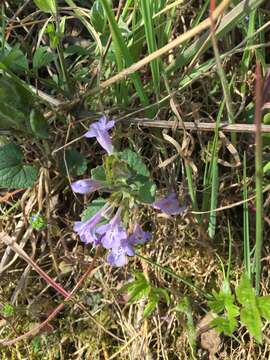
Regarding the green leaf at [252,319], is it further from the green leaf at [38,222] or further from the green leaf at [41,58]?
the green leaf at [41,58]

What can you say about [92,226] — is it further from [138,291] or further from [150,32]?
[150,32]

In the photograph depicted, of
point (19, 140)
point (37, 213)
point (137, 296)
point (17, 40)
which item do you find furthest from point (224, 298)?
point (17, 40)

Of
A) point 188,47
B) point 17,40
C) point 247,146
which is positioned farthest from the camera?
point 17,40

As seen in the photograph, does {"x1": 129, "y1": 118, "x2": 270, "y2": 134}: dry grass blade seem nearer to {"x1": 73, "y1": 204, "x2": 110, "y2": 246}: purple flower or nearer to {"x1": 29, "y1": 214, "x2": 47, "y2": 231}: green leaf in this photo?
{"x1": 73, "y1": 204, "x2": 110, "y2": 246}: purple flower

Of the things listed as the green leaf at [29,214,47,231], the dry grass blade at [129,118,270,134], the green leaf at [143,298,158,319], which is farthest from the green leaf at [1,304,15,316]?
the dry grass blade at [129,118,270,134]

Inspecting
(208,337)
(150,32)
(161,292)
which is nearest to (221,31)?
(150,32)

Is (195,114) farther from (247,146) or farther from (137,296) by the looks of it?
(137,296)
